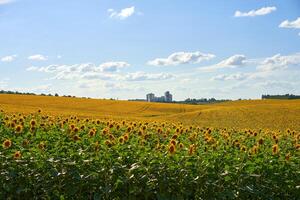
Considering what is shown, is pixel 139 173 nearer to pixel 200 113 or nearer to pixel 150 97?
pixel 200 113

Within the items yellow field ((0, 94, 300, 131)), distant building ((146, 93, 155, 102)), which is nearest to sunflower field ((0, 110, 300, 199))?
yellow field ((0, 94, 300, 131))

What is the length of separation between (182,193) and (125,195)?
803 millimetres

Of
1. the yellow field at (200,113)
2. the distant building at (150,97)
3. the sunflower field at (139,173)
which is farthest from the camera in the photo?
the distant building at (150,97)

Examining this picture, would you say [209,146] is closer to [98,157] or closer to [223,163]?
[223,163]

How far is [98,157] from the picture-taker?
7.58 meters

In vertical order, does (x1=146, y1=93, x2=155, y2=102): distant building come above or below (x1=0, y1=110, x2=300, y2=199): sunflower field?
above

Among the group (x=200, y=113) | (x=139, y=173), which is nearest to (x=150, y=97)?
(x=200, y=113)

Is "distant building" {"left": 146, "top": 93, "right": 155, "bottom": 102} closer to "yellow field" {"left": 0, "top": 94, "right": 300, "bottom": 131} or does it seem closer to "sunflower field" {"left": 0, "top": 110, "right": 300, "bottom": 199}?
"yellow field" {"left": 0, "top": 94, "right": 300, "bottom": 131}

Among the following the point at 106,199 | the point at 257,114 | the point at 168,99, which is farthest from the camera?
the point at 168,99

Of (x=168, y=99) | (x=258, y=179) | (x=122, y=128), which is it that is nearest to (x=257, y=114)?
(x=122, y=128)

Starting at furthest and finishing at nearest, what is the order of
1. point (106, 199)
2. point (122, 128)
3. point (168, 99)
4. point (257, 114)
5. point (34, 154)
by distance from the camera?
point (168, 99) < point (257, 114) < point (122, 128) < point (34, 154) < point (106, 199)

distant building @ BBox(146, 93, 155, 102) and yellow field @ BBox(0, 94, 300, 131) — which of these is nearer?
yellow field @ BBox(0, 94, 300, 131)

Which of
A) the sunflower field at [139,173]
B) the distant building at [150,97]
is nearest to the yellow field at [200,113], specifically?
the sunflower field at [139,173]

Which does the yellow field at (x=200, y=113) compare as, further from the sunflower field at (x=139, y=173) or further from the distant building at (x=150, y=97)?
the distant building at (x=150, y=97)
